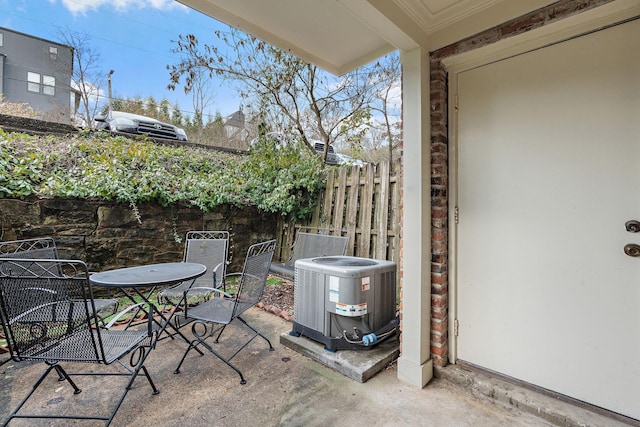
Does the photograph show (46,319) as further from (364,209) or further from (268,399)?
(364,209)

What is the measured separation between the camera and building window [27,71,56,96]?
9570mm

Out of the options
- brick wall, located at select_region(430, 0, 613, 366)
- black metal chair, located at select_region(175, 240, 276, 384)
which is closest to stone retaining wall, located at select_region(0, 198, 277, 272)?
black metal chair, located at select_region(175, 240, 276, 384)

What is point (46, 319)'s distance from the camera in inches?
68.8

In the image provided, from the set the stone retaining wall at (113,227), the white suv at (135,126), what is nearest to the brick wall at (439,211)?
the stone retaining wall at (113,227)

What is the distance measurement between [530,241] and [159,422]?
2.35m

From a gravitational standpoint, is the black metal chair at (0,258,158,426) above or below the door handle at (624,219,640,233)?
below

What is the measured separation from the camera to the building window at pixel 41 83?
957 cm

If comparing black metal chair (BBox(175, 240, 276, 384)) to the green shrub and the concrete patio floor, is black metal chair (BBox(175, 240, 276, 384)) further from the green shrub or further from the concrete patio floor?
the green shrub

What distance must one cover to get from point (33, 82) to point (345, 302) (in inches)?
565

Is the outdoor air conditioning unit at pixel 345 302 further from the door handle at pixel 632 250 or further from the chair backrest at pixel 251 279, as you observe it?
the door handle at pixel 632 250

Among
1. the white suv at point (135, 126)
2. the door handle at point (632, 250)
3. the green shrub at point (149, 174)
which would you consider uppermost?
the white suv at point (135, 126)

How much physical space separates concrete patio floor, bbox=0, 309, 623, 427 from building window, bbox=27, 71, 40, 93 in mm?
12537

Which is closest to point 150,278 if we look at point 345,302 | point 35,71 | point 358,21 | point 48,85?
point 345,302

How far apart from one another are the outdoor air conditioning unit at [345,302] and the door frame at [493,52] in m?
0.50
